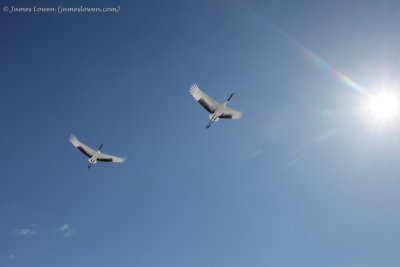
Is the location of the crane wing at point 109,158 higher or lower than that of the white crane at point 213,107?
lower

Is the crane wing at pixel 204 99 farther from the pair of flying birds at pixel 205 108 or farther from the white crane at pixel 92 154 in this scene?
the white crane at pixel 92 154

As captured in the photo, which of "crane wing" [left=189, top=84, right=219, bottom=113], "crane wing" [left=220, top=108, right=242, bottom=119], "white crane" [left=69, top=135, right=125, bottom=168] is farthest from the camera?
"white crane" [left=69, top=135, right=125, bottom=168]

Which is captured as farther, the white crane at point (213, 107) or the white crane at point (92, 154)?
the white crane at point (92, 154)

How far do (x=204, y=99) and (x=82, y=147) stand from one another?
84.1ft

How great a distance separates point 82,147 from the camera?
84625 millimetres

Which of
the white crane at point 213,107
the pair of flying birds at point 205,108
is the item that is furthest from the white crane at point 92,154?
the white crane at point 213,107

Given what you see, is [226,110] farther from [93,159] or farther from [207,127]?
[93,159]

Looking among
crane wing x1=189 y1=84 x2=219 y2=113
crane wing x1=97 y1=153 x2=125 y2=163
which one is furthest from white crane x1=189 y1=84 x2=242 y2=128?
crane wing x1=97 y1=153 x2=125 y2=163

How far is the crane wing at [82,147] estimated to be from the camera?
3302 inches

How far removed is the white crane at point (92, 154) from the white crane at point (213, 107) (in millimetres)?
19968

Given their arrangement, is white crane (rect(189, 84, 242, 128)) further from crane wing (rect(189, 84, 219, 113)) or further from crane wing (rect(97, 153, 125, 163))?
crane wing (rect(97, 153, 125, 163))

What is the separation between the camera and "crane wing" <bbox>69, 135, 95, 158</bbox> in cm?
8388

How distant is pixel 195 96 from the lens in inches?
2945

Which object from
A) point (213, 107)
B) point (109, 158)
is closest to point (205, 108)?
point (213, 107)
